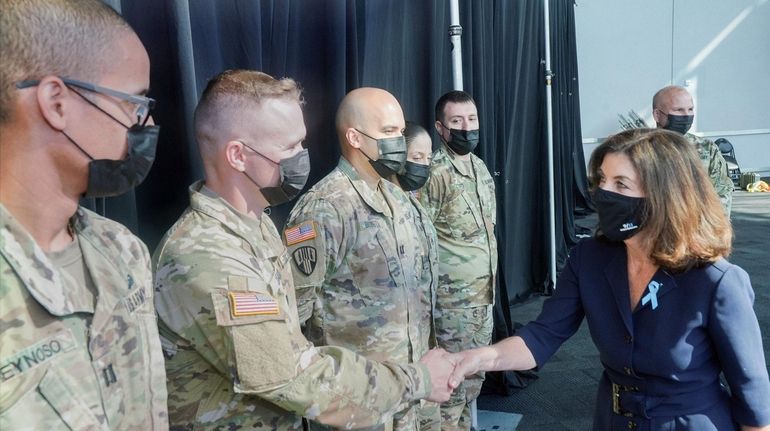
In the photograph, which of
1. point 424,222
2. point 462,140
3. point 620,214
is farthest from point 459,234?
point 620,214

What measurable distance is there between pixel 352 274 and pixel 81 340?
1061 mm

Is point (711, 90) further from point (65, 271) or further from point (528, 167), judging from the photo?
point (65, 271)

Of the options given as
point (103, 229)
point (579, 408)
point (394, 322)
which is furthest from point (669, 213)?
point (579, 408)

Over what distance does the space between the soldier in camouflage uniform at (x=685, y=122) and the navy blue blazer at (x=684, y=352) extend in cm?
273

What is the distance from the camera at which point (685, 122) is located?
12.6 ft

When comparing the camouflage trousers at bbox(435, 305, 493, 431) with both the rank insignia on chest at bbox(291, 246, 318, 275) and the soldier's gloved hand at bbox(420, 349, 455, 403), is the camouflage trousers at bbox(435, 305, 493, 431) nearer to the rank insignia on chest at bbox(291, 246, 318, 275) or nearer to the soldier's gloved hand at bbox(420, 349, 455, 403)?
the soldier's gloved hand at bbox(420, 349, 455, 403)

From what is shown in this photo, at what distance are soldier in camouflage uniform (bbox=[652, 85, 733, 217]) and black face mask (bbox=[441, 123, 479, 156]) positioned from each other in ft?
5.22

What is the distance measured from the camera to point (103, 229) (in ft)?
3.23

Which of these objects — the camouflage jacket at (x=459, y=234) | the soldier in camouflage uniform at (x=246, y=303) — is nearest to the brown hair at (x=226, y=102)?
the soldier in camouflage uniform at (x=246, y=303)

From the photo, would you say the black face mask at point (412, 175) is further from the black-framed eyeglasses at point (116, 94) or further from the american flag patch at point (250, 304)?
the black-framed eyeglasses at point (116, 94)

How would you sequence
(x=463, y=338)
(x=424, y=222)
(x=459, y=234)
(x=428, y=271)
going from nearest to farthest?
1. (x=428, y=271)
2. (x=424, y=222)
3. (x=463, y=338)
4. (x=459, y=234)

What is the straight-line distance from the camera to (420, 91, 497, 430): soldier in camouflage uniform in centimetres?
294

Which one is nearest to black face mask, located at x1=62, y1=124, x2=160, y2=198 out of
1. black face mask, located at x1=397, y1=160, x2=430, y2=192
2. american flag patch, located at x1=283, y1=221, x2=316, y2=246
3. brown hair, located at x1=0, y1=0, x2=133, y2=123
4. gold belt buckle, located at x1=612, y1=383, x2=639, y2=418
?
brown hair, located at x1=0, y1=0, x2=133, y2=123

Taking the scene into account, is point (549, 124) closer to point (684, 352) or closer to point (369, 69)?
point (369, 69)
